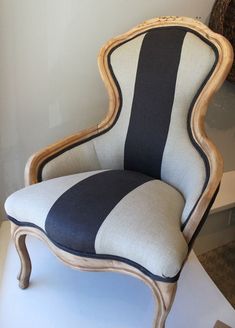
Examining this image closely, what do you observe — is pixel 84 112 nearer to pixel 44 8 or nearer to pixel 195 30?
pixel 44 8

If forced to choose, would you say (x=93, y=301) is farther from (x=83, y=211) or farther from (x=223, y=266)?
(x=223, y=266)

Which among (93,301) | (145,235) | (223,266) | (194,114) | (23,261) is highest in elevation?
(194,114)

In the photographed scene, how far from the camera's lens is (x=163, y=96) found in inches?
49.8

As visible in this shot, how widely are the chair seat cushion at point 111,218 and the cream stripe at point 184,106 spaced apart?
0.09 m

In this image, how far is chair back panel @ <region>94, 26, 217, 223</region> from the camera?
1217mm

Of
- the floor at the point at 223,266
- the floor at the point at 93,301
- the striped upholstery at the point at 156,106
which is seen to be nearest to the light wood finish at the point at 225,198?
the floor at the point at 223,266

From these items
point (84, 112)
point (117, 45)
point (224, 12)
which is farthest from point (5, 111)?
point (224, 12)

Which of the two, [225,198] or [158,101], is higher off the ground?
[158,101]

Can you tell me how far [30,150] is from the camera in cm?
156

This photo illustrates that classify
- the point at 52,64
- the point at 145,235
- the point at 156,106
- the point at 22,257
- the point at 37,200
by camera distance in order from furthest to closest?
the point at 52,64 < the point at 156,106 < the point at 22,257 < the point at 37,200 < the point at 145,235

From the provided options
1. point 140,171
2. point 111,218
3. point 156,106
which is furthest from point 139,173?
point 111,218

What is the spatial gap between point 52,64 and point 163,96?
474 millimetres

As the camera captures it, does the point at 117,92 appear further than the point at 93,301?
Yes

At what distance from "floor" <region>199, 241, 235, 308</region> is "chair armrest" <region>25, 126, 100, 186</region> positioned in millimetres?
836
